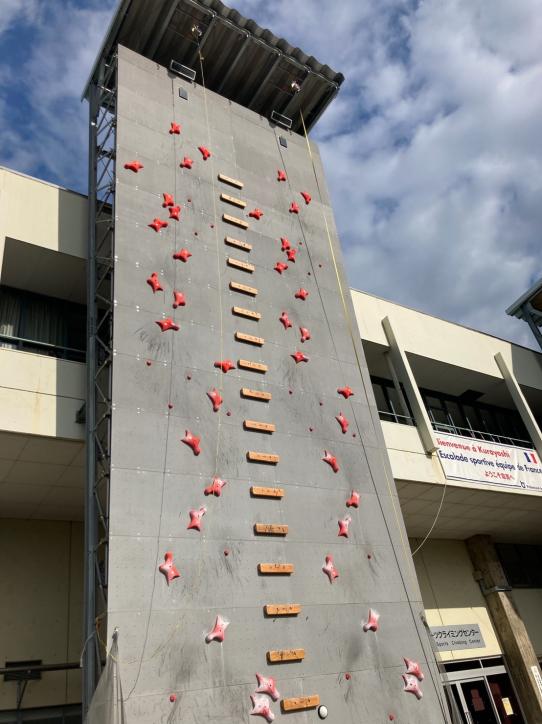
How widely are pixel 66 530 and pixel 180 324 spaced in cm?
453

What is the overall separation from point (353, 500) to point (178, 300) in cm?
421

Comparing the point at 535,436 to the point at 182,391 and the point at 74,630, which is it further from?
the point at 74,630

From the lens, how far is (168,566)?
272 inches

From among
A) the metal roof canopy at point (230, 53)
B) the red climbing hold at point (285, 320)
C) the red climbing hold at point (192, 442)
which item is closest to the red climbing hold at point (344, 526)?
the red climbing hold at point (192, 442)

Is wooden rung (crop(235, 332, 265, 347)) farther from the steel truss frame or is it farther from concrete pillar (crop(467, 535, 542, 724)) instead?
concrete pillar (crop(467, 535, 542, 724))

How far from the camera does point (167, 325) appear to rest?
28.9ft

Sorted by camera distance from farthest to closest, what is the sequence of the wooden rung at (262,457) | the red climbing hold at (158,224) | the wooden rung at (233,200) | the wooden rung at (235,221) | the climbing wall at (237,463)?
the wooden rung at (233,200) → the wooden rung at (235,221) → the red climbing hold at (158,224) → the wooden rung at (262,457) → the climbing wall at (237,463)

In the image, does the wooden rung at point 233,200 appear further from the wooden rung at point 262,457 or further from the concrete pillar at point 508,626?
the concrete pillar at point 508,626

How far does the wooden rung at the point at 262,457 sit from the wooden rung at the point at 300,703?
3055 mm

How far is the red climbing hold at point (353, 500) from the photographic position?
358 inches

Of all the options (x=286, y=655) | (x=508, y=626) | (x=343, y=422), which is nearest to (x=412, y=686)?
(x=286, y=655)

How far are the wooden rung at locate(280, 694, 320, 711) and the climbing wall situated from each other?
2 cm

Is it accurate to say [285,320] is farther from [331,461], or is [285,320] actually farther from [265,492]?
[265,492]

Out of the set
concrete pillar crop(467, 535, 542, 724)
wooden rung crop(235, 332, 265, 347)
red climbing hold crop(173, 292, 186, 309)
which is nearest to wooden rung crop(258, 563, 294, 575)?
wooden rung crop(235, 332, 265, 347)
